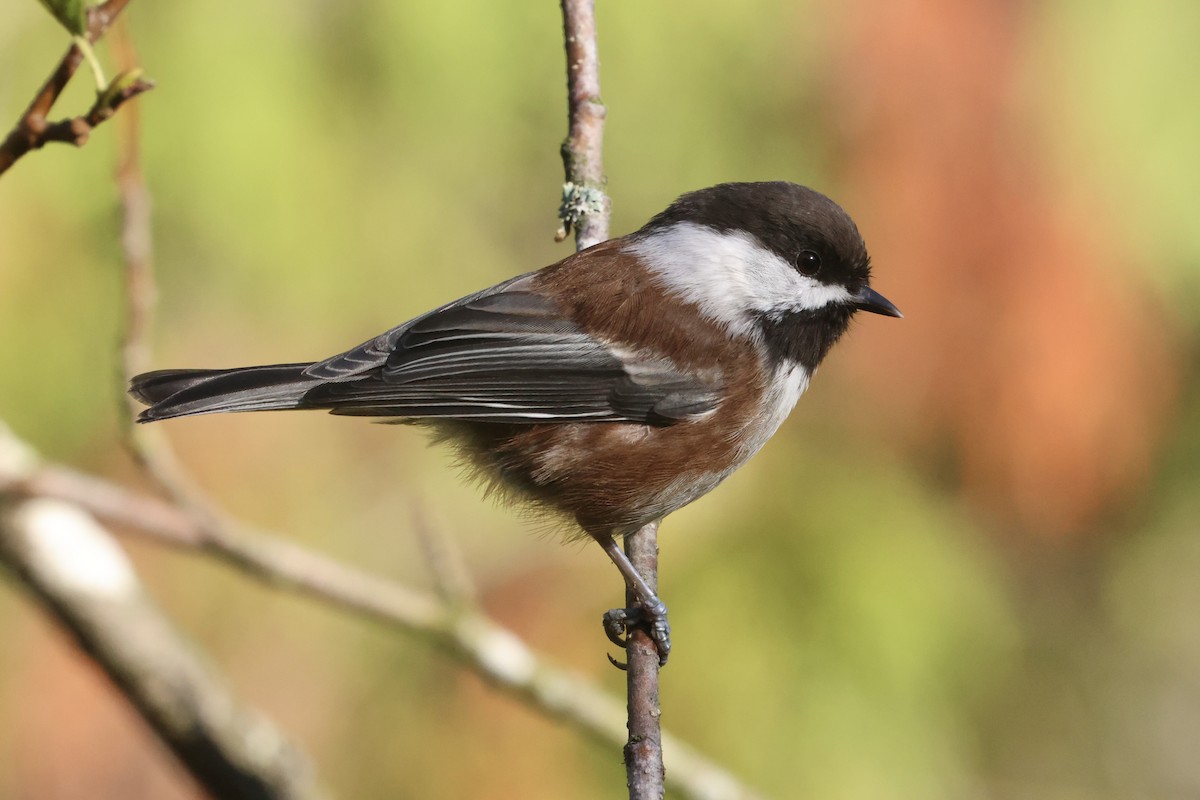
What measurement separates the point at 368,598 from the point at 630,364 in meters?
0.80

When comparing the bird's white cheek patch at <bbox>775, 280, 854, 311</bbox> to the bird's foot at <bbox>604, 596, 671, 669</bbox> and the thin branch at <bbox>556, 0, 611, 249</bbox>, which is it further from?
the bird's foot at <bbox>604, 596, 671, 669</bbox>

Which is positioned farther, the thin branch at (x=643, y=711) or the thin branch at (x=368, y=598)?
the thin branch at (x=368, y=598)

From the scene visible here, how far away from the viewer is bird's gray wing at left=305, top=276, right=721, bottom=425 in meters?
2.64

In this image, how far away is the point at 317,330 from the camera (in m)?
4.00

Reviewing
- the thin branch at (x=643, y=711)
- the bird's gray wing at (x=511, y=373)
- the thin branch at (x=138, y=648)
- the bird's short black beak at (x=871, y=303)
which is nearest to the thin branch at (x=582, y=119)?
the bird's gray wing at (x=511, y=373)

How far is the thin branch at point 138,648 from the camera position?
8.15ft

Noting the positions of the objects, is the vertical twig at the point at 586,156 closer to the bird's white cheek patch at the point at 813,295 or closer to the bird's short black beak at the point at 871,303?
the bird's white cheek patch at the point at 813,295

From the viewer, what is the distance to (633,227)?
4.47 m

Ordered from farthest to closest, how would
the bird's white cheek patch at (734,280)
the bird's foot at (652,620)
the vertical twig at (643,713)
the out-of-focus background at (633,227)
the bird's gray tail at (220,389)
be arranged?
the out-of-focus background at (633,227)
the bird's white cheek patch at (734,280)
the bird's foot at (652,620)
the bird's gray tail at (220,389)
the vertical twig at (643,713)

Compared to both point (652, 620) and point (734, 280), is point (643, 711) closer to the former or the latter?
point (652, 620)

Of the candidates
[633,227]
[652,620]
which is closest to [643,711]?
[652,620]

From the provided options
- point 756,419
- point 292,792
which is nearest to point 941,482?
point 756,419

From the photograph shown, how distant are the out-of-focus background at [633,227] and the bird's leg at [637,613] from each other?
1.15 ft

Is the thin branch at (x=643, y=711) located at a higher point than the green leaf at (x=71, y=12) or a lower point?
lower
